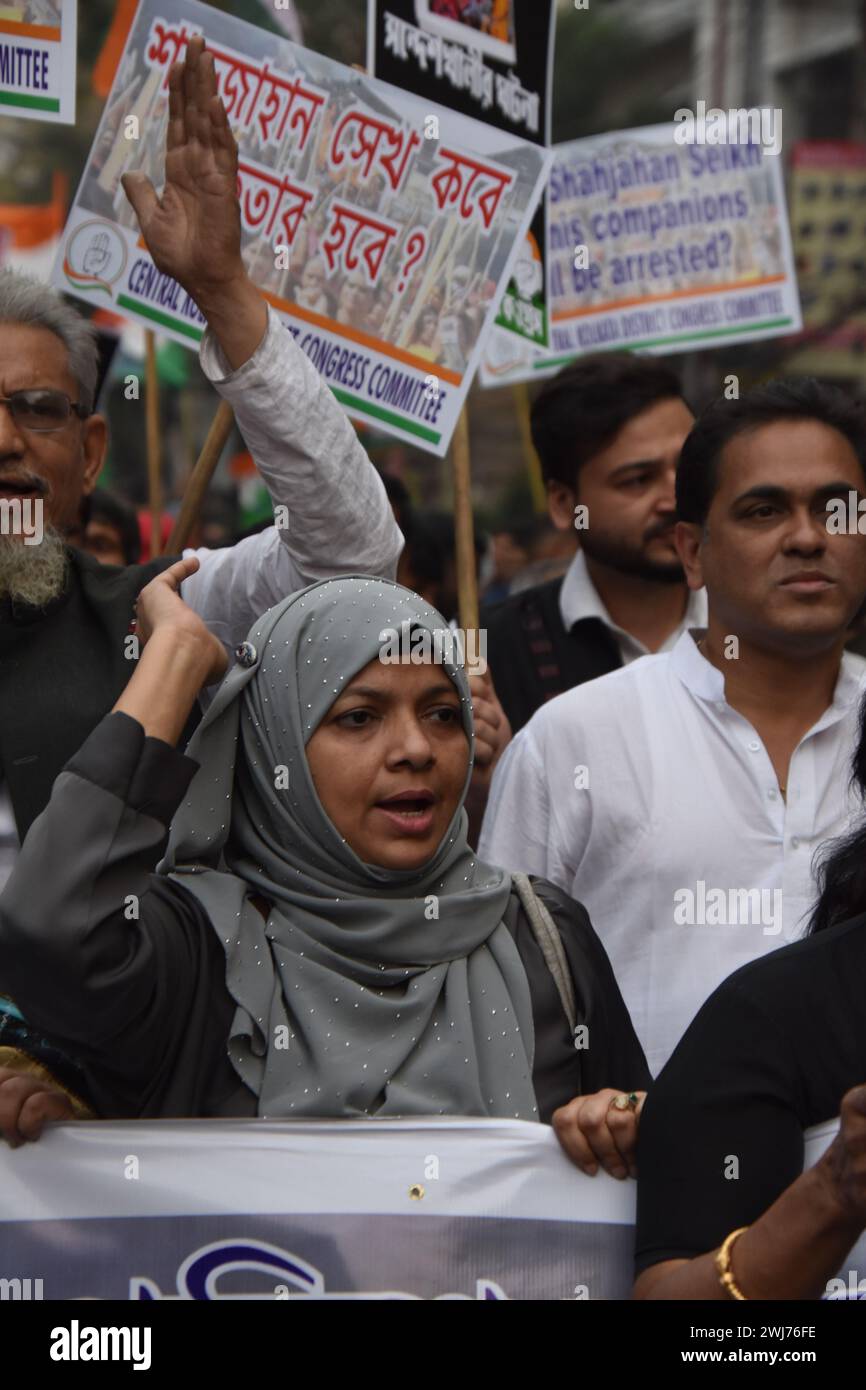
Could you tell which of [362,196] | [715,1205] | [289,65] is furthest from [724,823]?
[289,65]

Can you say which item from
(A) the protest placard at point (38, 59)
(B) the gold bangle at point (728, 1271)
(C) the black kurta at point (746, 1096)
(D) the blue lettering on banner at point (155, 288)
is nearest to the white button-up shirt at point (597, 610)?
(D) the blue lettering on banner at point (155, 288)

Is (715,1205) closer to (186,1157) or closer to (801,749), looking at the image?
(186,1157)

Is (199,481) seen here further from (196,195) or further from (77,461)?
(196,195)

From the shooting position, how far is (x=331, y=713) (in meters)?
2.69

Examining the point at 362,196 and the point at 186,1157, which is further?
the point at 362,196

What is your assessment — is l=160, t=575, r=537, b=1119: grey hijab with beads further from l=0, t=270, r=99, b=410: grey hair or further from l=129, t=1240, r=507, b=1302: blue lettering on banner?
l=0, t=270, r=99, b=410: grey hair

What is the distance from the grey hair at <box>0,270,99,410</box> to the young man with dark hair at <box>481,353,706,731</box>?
136 centimetres

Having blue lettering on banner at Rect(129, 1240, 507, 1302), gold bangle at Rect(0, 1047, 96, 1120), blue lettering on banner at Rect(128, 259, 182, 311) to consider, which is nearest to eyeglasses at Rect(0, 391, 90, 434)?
blue lettering on banner at Rect(128, 259, 182, 311)

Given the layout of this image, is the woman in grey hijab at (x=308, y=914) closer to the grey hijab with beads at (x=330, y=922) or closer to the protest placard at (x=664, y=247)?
the grey hijab with beads at (x=330, y=922)

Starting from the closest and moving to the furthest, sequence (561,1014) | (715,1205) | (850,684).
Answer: (715,1205) → (561,1014) → (850,684)

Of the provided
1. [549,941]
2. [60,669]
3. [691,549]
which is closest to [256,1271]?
[549,941]

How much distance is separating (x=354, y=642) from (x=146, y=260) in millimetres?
1462

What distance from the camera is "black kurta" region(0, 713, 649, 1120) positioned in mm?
2434

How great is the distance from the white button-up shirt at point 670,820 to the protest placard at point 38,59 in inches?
55.5
